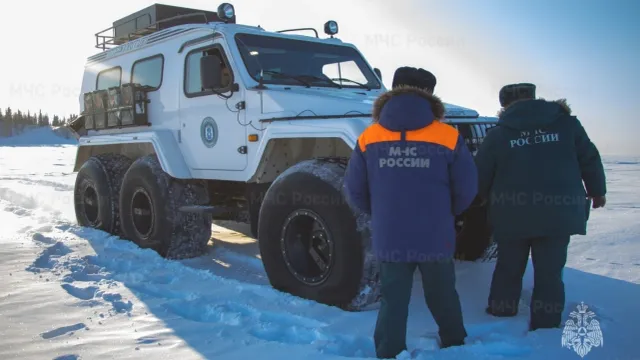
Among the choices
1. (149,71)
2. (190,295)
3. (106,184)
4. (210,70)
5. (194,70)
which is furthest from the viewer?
(106,184)

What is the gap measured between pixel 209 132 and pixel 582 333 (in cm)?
371

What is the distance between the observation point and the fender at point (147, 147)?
5.60 m

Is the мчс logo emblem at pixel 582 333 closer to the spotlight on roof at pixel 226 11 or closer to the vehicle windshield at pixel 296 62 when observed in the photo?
the vehicle windshield at pixel 296 62

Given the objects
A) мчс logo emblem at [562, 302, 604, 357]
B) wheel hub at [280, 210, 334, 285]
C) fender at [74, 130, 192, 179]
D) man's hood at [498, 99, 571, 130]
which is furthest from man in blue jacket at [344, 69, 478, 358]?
fender at [74, 130, 192, 179]

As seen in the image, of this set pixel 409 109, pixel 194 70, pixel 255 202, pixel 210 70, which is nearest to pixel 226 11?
pixel 194 70

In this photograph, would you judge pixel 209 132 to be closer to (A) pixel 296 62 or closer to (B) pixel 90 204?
(A) pixel 296 62

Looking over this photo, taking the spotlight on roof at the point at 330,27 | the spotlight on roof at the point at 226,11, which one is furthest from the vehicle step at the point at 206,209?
the spotlight on roof at the point at 330,27

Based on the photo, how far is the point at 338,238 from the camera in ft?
12.0

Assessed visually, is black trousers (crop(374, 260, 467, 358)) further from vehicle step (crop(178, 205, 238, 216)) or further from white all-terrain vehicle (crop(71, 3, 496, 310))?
vehicle step (crop(178, 205, 238, 216))

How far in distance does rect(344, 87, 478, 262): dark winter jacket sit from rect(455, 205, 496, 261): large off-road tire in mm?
2021

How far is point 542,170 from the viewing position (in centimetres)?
335

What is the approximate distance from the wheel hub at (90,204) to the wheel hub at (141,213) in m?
1.28

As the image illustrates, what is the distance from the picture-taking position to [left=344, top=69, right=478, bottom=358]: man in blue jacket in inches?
110

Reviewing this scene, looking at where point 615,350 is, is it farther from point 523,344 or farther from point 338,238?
point 338,238
